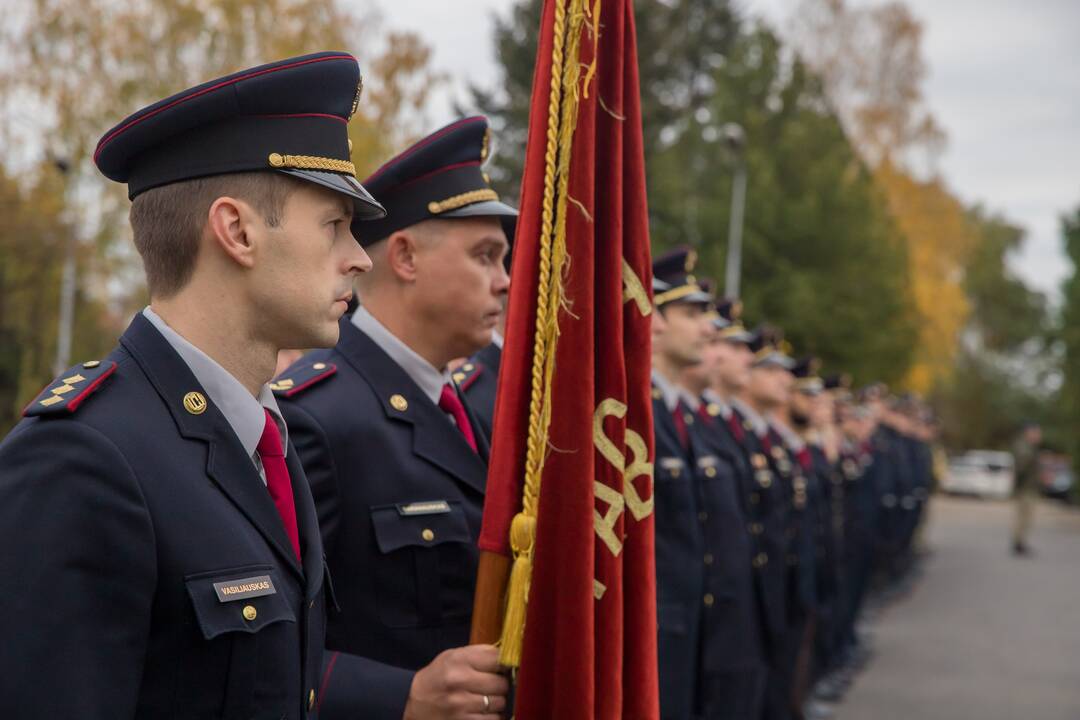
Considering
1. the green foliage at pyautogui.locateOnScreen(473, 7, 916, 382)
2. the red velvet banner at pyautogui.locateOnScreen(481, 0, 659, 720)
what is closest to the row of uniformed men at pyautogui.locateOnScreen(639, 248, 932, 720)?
the red velvet banner at pyautogui.locateOnScreen(481, 0, 659, 720)

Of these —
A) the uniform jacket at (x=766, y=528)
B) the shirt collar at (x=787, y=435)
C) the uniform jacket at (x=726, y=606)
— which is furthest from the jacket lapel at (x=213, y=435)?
the shirt collar at (x=787, y=435)

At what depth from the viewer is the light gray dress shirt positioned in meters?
1.89

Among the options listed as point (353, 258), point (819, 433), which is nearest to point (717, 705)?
point (353, 258)

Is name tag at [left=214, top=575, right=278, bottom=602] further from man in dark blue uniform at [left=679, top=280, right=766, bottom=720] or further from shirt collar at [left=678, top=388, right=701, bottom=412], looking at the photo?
shirt collar at [left=678, top=388, right=701, bottom=412]

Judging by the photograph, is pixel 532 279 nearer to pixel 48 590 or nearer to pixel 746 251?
pixel 48 590

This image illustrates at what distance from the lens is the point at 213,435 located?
1829mm

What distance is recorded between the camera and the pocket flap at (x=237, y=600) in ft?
5.49

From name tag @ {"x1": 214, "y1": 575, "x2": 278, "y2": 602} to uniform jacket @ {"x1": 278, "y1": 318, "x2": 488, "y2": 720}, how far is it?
72cm

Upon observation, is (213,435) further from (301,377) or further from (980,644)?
(980,644)

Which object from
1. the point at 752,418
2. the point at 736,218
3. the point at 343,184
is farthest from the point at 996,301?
the point at 343,184

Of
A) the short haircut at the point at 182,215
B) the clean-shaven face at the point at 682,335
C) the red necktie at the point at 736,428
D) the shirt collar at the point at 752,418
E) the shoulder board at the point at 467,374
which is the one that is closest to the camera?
the short haircut at the point at 182,215

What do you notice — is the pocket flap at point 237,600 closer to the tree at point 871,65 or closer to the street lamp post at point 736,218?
the street lamp post at point 736,218

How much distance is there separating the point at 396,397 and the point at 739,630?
294 centimetres

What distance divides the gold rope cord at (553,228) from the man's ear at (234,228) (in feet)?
2.15
